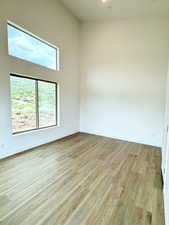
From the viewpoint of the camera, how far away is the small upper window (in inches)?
122

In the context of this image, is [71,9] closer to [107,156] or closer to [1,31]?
[1,31]

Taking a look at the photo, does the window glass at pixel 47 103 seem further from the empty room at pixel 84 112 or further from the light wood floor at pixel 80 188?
the light wood floor at pixel 80 188

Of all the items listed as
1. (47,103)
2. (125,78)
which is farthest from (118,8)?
(47,103)

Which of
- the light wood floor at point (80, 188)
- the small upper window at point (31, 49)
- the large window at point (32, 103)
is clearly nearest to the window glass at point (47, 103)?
the large window at point (32, 103)

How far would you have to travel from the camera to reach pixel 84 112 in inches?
221

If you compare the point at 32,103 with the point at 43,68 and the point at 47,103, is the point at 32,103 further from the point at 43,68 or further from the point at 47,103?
the point at 43,68

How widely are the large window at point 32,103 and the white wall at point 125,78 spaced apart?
1.62 meters

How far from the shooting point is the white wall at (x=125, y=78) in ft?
13.8

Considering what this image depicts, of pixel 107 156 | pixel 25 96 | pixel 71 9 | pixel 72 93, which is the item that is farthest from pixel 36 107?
pixel 71 9

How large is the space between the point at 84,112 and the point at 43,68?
249 cm

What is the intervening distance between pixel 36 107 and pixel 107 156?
2.48 m

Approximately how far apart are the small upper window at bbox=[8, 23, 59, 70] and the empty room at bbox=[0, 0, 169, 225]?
3 centimetres

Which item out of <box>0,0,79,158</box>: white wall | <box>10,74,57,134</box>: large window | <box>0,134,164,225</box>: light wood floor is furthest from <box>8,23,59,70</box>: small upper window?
<box>0,134,164,225</box>: light wood floor

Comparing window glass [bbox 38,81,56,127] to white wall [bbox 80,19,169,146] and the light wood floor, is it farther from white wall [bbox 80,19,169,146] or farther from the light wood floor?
white wall [bbox 80,19,169,146]
